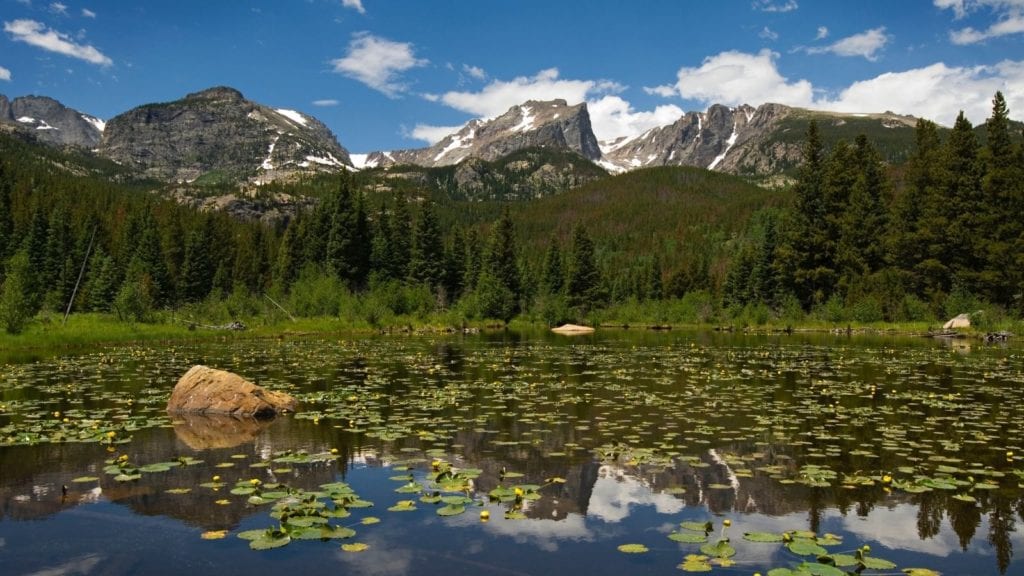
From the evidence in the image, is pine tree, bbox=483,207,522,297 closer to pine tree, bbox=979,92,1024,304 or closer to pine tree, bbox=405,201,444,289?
pine tree, bbox=405,201,444,289

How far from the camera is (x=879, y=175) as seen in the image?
74.7 m

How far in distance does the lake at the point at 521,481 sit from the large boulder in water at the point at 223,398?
0.66 metres

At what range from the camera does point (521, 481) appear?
10344mm

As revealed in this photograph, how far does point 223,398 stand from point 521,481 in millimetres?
9933

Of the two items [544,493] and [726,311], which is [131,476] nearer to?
[544,493]

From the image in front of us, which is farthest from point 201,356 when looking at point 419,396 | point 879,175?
point 879,175

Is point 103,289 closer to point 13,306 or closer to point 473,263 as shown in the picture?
point 13,306

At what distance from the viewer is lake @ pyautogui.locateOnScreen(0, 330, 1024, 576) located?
7.38 meters

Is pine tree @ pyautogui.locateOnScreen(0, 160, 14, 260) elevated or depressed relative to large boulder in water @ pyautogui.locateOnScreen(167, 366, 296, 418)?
elevated

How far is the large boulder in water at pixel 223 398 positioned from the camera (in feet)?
54.1

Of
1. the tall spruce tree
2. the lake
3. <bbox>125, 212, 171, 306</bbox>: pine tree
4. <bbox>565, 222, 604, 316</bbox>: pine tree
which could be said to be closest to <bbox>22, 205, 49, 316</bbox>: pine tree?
<bbox>125, 212, 171, 306</bbox>: pine tree

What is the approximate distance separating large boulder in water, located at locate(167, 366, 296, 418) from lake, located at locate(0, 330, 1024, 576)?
0.66m

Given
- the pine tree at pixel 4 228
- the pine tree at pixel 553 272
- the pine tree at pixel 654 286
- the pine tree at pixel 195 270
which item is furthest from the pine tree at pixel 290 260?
the pine tree at pixel 654 286

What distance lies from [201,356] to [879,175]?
73.0 m
